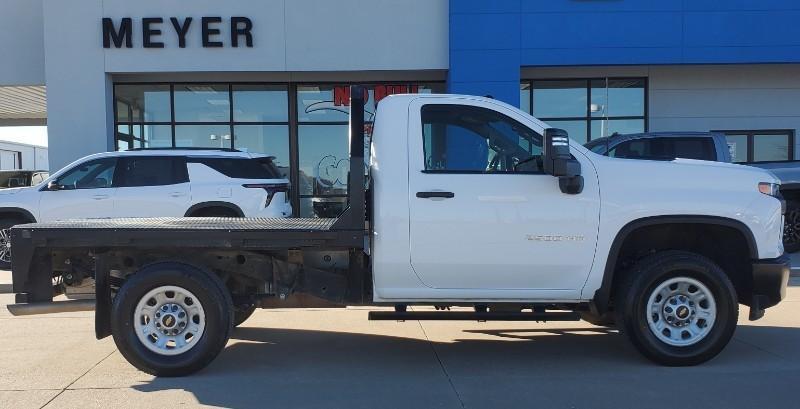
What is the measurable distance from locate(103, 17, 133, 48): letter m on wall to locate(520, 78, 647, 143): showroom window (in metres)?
9.12

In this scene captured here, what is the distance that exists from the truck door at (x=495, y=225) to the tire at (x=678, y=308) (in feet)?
1.58

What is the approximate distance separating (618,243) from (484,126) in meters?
1.44

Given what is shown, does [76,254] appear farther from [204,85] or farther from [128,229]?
[204,85]

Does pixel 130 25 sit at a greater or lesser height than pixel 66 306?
greater

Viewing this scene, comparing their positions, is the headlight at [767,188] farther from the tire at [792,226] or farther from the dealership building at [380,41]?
the dealership building at [380,41]

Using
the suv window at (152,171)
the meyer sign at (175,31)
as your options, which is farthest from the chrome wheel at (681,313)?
the meyer sign at (175,31)

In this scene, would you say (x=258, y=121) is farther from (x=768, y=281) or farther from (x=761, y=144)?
(x=768, y=281)

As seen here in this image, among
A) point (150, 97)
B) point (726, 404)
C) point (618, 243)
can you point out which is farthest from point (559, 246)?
point (150, 97)

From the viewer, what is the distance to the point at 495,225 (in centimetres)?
490

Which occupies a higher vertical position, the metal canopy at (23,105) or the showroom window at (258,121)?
the metal canopy at (23,105)

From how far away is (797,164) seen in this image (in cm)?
1091

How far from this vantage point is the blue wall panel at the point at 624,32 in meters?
13.5

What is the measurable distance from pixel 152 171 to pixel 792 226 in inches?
438

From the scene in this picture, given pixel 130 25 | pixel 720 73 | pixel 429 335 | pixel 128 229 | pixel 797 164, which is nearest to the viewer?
pixel 128 229
